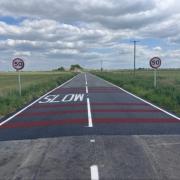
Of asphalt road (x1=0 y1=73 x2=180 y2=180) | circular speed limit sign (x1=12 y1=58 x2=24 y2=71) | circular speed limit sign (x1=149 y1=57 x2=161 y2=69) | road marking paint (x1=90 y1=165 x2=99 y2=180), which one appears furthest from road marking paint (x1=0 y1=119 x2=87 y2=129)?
circular speed limit sign (x1=149 y1=57 x2=161 y2=69)

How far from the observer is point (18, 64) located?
2638 centimetres

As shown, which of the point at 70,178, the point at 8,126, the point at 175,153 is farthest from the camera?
the point at 8,126

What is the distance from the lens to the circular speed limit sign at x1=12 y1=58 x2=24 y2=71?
26.3m

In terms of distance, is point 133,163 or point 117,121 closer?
point 133,163

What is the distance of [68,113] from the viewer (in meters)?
16.3

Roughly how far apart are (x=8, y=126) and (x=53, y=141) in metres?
3.52

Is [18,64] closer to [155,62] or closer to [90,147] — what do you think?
[155,62]

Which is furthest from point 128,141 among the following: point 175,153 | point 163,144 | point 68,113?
point 68,113

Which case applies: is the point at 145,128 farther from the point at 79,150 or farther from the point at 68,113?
the point at 68,113

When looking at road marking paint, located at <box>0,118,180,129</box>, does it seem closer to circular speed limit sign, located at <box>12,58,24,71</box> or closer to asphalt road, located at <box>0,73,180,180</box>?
asphalt road, located at <box>0,73,180,180</box>

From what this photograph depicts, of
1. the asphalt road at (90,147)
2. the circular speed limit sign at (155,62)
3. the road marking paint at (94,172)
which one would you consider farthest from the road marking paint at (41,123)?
the circular speed limit sign at (155,62)

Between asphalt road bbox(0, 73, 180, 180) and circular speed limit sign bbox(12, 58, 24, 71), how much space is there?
1161 centimetres

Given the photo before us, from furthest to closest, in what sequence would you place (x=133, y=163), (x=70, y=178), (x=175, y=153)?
(x=175, y=153)
(x=133, y=163)
(x=70, y=178)

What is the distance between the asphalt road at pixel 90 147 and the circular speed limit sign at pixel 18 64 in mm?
11612
